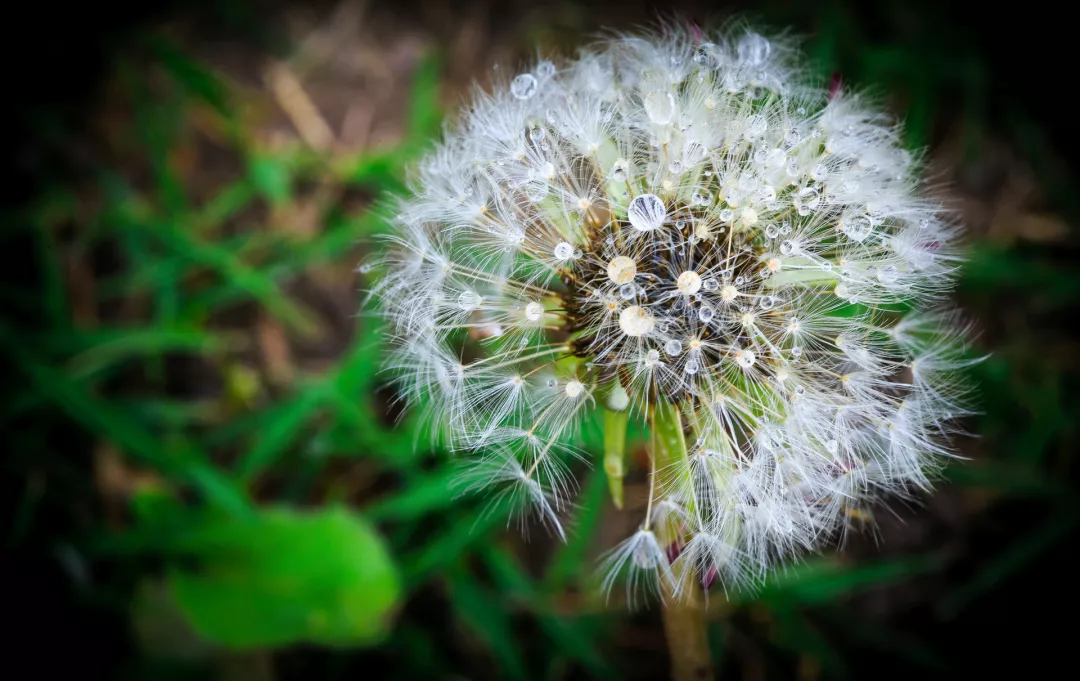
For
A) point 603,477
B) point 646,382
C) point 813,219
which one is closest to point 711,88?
point 813,219

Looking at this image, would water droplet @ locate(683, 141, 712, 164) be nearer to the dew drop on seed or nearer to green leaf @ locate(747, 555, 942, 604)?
the dew drop on seed

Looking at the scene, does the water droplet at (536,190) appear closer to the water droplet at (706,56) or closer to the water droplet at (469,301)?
the water droplet at (469,301)

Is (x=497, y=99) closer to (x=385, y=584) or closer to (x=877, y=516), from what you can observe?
(x=385, y=584)

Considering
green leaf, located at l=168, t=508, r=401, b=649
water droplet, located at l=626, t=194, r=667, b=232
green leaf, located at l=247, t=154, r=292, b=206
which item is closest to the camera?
water droplet, located at l=626, t=194, r=667, b=232

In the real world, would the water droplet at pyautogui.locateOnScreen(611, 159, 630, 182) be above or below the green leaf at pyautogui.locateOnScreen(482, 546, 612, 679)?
above

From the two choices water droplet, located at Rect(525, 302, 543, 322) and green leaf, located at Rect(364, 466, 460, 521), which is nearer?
water droplet, located at Rect(525, 302, 543, 322)

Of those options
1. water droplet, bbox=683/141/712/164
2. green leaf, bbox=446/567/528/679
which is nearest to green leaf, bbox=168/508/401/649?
green leaf, bbox=446/567/528/679
